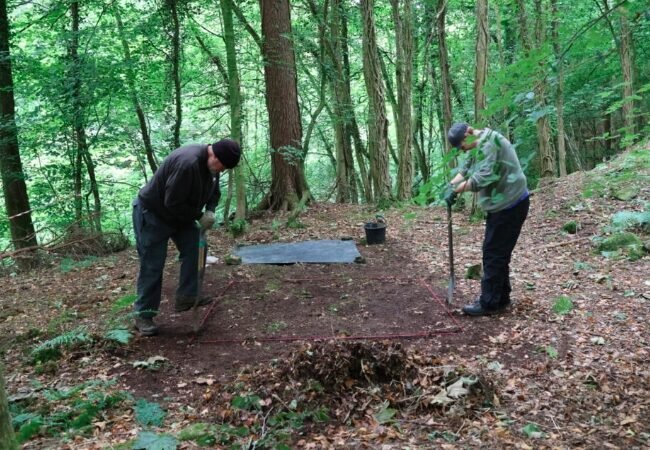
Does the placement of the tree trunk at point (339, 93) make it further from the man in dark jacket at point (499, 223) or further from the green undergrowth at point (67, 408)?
the green undergrowth at point (67, 408)

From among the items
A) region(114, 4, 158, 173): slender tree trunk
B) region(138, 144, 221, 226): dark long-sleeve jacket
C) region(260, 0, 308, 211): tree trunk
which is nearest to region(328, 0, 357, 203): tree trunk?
region(260, 0, 308, 211): tree trunk

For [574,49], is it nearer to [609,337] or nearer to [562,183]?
[609,337]

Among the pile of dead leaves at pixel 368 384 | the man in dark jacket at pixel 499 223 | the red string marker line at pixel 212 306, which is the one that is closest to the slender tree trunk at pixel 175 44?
the red string marker line at pixel 212 306

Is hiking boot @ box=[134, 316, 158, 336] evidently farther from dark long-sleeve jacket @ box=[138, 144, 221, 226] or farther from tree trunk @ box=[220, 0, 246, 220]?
tree trunk @ box=[220, 0, 246, 220]

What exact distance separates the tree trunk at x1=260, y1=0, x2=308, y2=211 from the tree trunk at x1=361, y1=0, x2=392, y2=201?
1374 mm

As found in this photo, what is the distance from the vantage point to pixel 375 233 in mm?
6668

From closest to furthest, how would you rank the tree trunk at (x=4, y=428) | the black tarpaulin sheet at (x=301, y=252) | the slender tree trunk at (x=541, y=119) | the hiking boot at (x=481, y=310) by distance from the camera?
the tree trunk at (x=4, y=428) → the hiking boot at (x=481, y=310) → the black tarpaulin sheet at (x=301, y=252) → the slender tree trunk at (x=541, y=119)

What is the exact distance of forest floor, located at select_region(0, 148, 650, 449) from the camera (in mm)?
2422

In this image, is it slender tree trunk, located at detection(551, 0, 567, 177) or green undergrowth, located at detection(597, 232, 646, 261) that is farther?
green undergrowth, located at detection(597, 232, 646, 261)

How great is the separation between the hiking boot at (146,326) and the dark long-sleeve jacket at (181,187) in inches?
30.2

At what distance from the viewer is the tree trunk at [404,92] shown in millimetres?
9086

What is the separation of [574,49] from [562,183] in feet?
21.9

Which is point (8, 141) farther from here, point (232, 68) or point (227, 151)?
point (227, 151)

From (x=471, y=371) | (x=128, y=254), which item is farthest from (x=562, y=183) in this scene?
(x=128, y=254)
